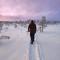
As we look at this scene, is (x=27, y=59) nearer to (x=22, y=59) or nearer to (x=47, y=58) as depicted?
(x=22, y=59)

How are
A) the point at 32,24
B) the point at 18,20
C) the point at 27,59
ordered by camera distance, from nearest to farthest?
1. the point at 27,59
2. the point at 32,24
3. the point at 18,20

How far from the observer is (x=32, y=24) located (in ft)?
46.9

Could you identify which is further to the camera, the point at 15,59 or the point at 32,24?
the point at 32,24

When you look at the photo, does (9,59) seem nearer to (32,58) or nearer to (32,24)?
(32,58)

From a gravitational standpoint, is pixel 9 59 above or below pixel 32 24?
below

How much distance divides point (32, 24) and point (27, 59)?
18.0ft

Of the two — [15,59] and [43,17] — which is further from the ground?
[43,17]

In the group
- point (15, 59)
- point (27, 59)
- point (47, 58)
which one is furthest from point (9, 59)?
point (47, 58)

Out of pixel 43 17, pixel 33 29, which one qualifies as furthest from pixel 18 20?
pixel 33 29

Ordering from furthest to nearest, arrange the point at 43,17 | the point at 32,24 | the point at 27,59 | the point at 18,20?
the point at 18,20 < the point at 43,17 < the point at 32,24 < the point at 27,59

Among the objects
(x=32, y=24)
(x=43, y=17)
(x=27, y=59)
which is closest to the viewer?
(x=27, y=59)

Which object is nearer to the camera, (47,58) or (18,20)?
(47,58)

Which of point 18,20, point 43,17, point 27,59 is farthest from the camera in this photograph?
point 18,20

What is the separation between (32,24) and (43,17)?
24.9 m
